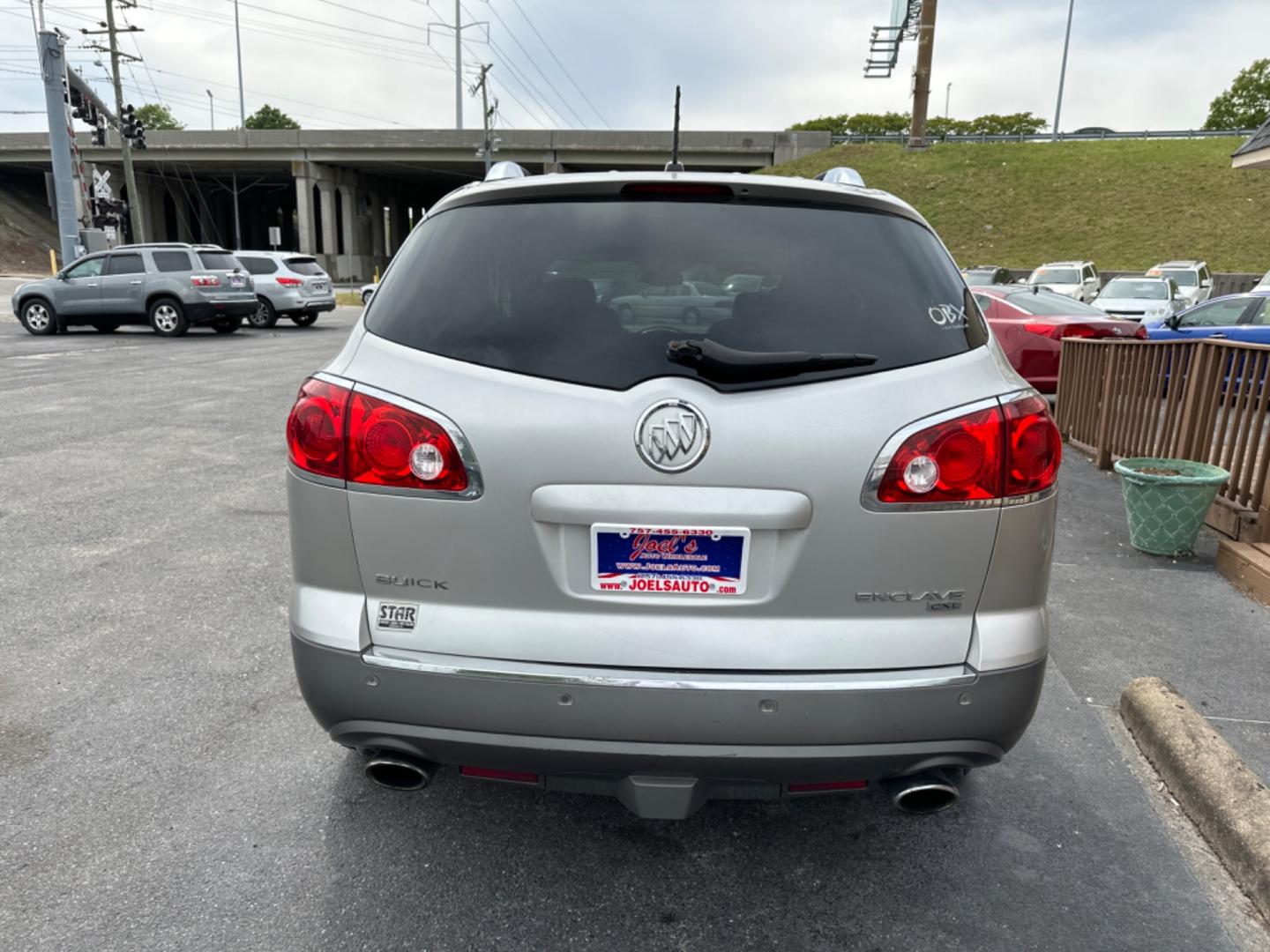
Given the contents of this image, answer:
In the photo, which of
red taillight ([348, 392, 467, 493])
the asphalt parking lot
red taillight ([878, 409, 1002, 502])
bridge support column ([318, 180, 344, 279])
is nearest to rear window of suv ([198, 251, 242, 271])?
the asphalt parking lot

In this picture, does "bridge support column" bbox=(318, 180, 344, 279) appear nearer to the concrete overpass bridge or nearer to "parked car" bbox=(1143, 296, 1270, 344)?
the concrete overpass bridge

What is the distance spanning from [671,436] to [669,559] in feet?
0.92

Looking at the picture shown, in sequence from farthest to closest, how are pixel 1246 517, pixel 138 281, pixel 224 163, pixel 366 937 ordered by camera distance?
pixel 224 163
pixel 138 281
pixel 1246 517
pixel 366 937

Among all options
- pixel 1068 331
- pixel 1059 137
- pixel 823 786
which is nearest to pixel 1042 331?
pixel 1068 331

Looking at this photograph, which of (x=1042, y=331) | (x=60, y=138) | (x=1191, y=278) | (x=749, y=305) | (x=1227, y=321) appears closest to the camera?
(x=749, y=305)

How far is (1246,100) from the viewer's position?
84688mm

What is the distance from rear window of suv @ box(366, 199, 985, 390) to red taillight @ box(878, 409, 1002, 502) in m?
0.19

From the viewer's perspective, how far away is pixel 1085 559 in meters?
5.70

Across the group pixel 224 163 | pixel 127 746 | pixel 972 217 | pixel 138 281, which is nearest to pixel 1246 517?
pixel 127 746

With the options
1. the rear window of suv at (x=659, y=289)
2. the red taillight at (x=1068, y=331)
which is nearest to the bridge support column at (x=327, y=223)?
the red taillight at (x=1068, y=331)

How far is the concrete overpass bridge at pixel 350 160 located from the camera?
5656 cm

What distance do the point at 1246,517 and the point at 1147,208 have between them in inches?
1894

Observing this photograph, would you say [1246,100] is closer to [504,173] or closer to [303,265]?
[303,265]

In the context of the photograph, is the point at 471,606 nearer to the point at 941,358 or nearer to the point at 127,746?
the point at 941,358
